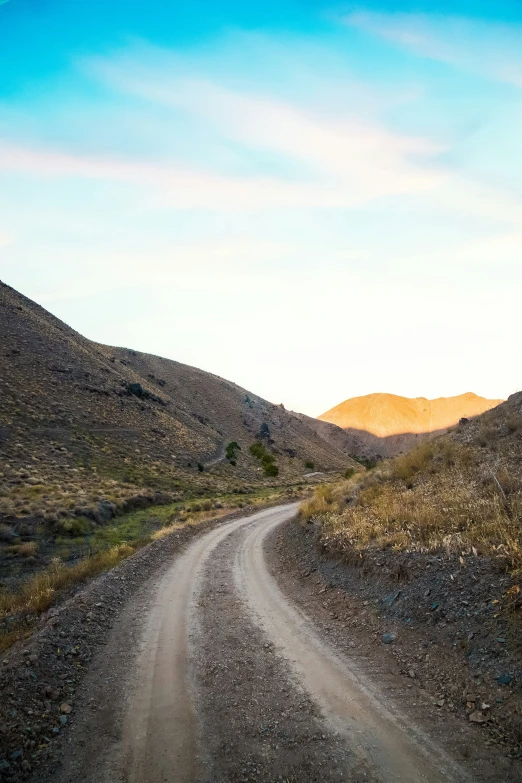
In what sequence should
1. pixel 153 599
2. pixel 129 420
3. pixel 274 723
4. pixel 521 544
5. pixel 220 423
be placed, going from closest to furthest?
pixel 274 723
pixel 521 544
pixel 153 599
pixel 129 420
pixel 220 423

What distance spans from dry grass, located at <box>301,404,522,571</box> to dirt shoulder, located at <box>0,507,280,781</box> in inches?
275

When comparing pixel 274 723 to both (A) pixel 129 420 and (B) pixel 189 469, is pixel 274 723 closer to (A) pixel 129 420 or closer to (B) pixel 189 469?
(B) pixel 189 469

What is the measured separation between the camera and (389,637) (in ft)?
27.0

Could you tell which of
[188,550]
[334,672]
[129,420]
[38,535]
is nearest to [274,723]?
[334,672]

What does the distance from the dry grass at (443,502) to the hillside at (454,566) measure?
0.04 meters

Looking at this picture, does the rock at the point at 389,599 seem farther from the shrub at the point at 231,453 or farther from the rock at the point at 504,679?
the shrub at the point at 231,453

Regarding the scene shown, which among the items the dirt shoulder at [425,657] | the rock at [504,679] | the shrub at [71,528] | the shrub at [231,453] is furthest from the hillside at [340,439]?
the rock at [504,679]

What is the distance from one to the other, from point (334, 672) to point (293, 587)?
5690 mm

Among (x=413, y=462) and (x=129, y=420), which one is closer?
(x=413, y=462)

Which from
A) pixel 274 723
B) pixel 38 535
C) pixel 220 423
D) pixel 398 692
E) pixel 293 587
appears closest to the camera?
pixel 274 723

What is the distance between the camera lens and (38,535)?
21672 millimetres

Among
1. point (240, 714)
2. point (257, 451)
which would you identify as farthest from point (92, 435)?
point (240, 714)

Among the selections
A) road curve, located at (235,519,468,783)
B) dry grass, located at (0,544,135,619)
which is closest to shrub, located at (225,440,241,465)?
dry grass, located at (0,544,135,619)

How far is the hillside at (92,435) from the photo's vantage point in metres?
31.7
